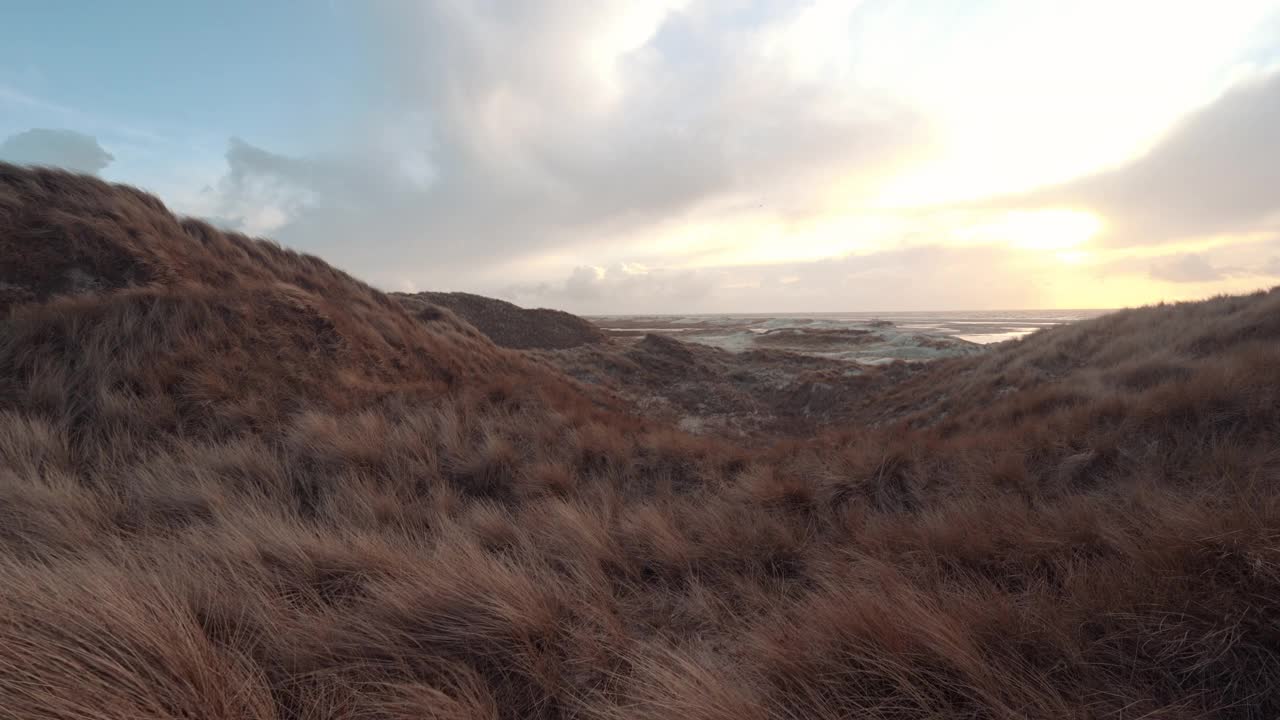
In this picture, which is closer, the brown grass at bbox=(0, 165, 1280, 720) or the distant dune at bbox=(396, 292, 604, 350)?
the brown grass at bbox=(0, 165, 1280, 720)

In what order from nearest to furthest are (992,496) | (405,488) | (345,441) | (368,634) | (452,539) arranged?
(368,634) → (452,539) → (992,496) → (405,488) → (345,441)

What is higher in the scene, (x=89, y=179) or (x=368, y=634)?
(x=89, y=179)

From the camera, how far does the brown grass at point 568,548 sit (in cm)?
174

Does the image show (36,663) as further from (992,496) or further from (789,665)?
(992,496)

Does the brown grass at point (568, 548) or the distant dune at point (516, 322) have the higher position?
the distant dune at point (516, 322)

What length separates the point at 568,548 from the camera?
3170 mm

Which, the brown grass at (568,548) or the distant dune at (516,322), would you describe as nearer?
the brown grass at (568,548)

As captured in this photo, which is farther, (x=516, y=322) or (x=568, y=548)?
(x=516, y=322)

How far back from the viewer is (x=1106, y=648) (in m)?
1.82

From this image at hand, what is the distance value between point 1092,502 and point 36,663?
5388 millimetres

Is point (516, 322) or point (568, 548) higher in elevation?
point (516, 322)

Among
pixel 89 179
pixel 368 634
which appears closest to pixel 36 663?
pixel 368 634

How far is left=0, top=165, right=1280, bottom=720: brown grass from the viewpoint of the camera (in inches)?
68.4

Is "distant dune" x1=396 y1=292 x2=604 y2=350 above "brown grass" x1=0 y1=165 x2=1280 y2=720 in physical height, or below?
above
